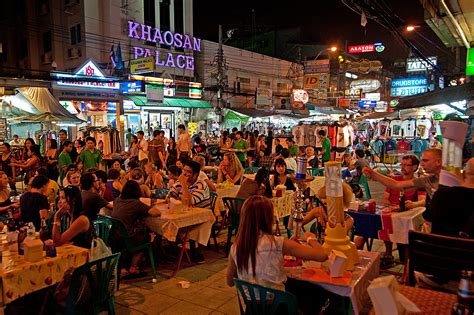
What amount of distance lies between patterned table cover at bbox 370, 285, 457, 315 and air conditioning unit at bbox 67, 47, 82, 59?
71.5ft

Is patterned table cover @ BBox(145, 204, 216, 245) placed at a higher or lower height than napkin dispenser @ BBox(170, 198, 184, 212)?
lower

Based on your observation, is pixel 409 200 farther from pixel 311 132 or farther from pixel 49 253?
pixel 311 132

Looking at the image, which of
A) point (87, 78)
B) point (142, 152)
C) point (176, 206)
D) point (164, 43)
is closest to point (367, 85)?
point (164, 43)

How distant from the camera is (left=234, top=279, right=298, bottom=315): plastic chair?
277 cm

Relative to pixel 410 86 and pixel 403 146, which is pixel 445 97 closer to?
pixel 403 146

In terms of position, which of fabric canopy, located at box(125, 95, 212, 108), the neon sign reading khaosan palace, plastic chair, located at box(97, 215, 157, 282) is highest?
the neon sign reading khaosan palace

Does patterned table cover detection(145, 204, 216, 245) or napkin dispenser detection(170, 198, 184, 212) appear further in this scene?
napkin dispenser detection(170, 198, 184, 212)

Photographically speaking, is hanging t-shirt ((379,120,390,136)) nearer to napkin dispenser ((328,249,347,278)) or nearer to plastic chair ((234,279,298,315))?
napkin dispenser ((328,249,347,278))

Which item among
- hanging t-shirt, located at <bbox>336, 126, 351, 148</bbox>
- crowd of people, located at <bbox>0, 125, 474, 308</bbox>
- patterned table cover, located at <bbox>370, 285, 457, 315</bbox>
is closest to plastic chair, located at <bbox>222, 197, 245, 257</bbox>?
crowd of people, located at <bbox>0, 125, 474, 308</bbox>

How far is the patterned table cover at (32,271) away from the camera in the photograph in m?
3.42

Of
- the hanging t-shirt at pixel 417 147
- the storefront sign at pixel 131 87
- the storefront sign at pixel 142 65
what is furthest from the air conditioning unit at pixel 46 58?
the hanging t-shirt at pixel 417 147

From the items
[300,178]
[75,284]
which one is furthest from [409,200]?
[75,284]

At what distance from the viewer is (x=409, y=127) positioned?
18969mm

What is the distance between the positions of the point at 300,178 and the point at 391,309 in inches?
98.1
